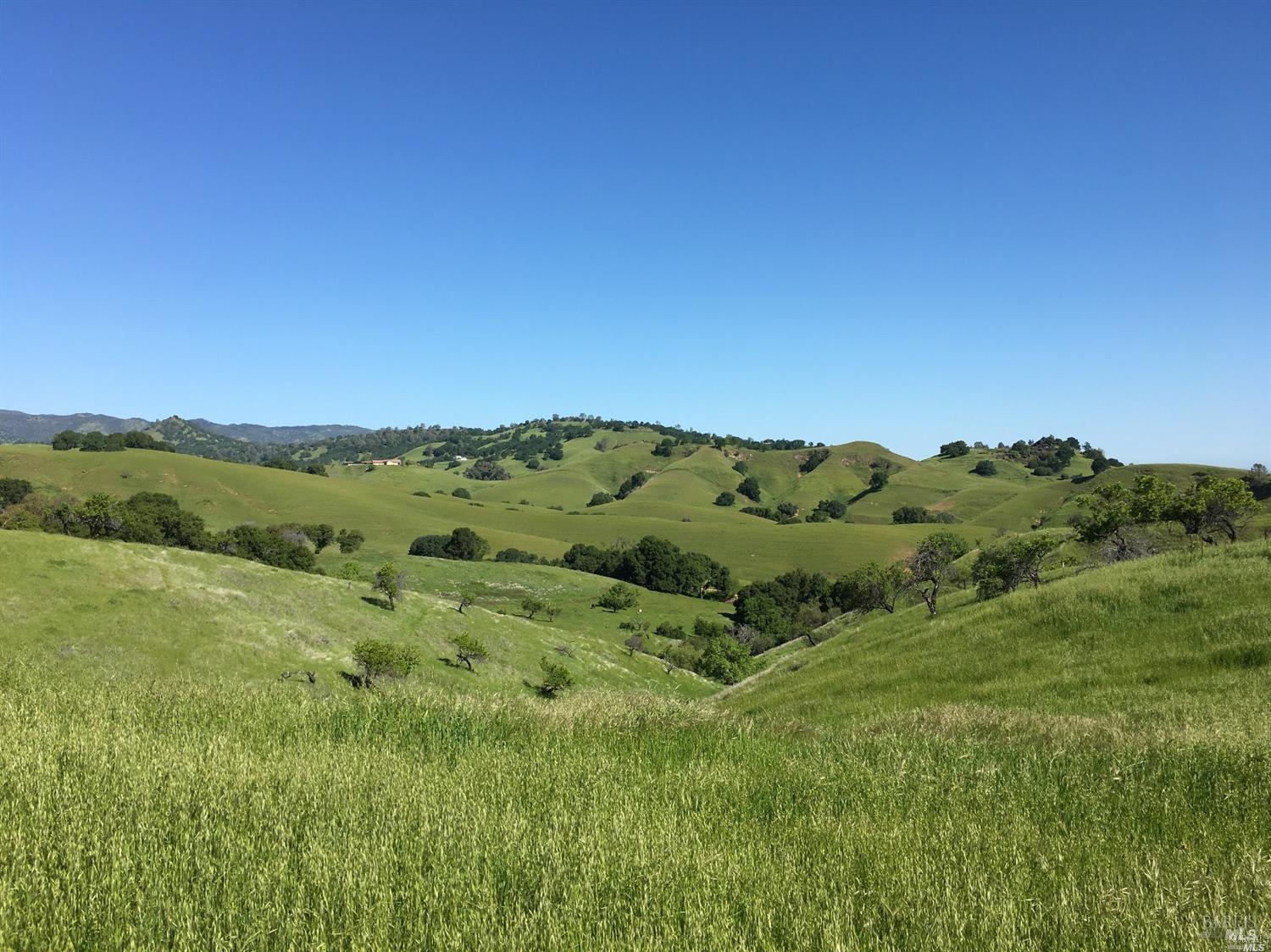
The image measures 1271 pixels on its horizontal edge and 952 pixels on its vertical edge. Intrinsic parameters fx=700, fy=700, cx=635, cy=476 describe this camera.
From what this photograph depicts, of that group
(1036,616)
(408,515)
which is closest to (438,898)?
(1036,616)

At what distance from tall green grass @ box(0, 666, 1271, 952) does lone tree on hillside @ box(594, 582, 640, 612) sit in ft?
319

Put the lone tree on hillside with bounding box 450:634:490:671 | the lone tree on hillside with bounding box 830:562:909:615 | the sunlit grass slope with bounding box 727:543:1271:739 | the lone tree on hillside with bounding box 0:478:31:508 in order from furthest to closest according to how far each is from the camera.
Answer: the lone tree on hillside with bounding box 0:478:31:508 < the lone tree on hillside with bounding box 830:562:909:615 < the lone tree on hillside with bounding box 450:634:490:671 < the sunlit grass slope with bounding box 727:543:1271:739

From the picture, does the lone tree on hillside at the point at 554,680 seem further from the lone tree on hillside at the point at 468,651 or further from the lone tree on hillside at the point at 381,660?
the lone tree on hillside at the point at 381,660

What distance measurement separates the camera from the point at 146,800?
16.4 feet

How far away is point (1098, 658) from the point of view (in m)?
22.2

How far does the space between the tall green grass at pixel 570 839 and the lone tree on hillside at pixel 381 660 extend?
42.0 meters

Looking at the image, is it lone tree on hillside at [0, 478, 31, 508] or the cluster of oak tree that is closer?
the cluster of oak tree

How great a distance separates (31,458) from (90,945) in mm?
167669

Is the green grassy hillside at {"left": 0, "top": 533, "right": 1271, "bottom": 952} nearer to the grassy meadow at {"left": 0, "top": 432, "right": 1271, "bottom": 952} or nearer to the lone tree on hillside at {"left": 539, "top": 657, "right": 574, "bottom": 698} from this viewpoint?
the grassy meadow at {"left": 0, "top": 432, "right": 1271, "bottom": 952}

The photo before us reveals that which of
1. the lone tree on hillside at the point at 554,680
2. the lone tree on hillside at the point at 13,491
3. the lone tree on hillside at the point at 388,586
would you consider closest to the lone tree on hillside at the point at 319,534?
the lone tree on hillside at the point at 13,491

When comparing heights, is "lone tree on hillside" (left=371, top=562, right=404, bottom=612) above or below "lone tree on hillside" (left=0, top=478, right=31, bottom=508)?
below

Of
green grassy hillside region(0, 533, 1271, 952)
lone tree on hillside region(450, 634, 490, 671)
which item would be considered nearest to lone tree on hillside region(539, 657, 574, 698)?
lone tree on hillside region(450, 634, 490, 671)

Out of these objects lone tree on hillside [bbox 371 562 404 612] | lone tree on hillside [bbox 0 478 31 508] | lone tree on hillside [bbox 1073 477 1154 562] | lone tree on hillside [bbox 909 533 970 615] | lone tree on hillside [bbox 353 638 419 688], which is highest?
lone tree on hillside [bbox 1073 477 1154 562]

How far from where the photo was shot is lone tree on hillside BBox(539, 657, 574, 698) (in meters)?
58.6
